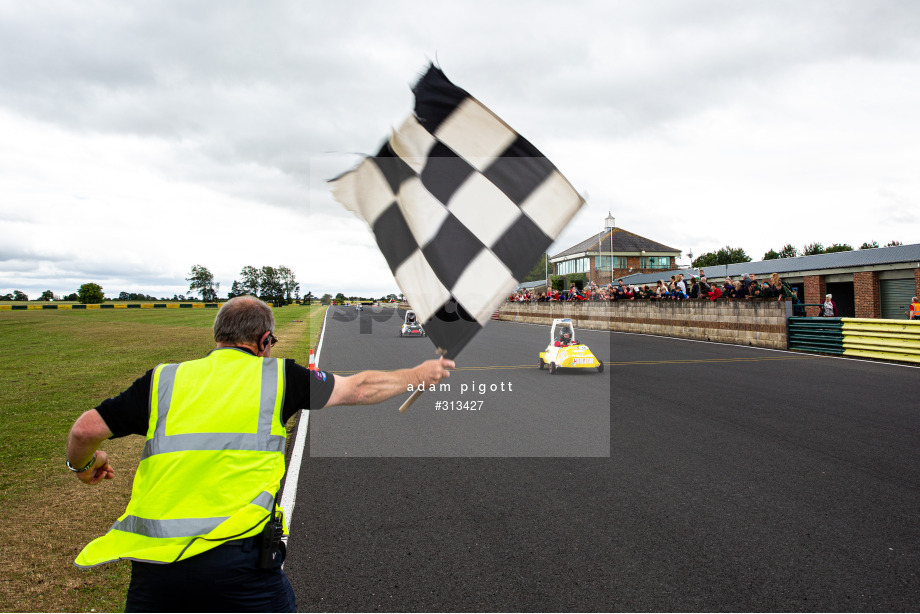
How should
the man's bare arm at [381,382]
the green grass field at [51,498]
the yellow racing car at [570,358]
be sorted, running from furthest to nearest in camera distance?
the yellow racing car at [570,358]
the green grass field at [51,498]
the man's bare arm at [381,382]

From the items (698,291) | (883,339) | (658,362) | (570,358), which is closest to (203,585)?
(570,358)

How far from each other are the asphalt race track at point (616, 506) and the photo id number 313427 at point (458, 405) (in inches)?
6.8

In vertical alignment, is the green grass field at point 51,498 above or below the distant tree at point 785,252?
below

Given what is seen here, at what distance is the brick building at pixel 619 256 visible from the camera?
61781 millimetres

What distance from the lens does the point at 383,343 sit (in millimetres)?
19859

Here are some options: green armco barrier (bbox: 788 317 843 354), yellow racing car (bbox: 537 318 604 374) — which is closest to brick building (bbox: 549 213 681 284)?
green armco barrier (bbox: 788 317 843 354)

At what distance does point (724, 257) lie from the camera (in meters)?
77.6

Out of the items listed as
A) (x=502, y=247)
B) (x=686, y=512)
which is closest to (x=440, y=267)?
(x=502, y=247)

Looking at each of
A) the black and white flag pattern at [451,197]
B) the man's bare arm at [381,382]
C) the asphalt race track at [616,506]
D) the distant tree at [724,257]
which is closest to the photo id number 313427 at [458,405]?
the asphalt race track at [616,506]

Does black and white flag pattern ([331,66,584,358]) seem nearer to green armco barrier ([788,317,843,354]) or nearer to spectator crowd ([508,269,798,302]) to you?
green armco barrier ([788,317,843,354])

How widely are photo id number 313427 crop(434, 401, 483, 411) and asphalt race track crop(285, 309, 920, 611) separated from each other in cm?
17

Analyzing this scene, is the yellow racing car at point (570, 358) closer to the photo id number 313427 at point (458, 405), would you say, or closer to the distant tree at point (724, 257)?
the photo id number 313427 at point (458, 405)

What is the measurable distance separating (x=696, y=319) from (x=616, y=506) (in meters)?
17.8

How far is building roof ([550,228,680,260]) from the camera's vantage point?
206 ft
